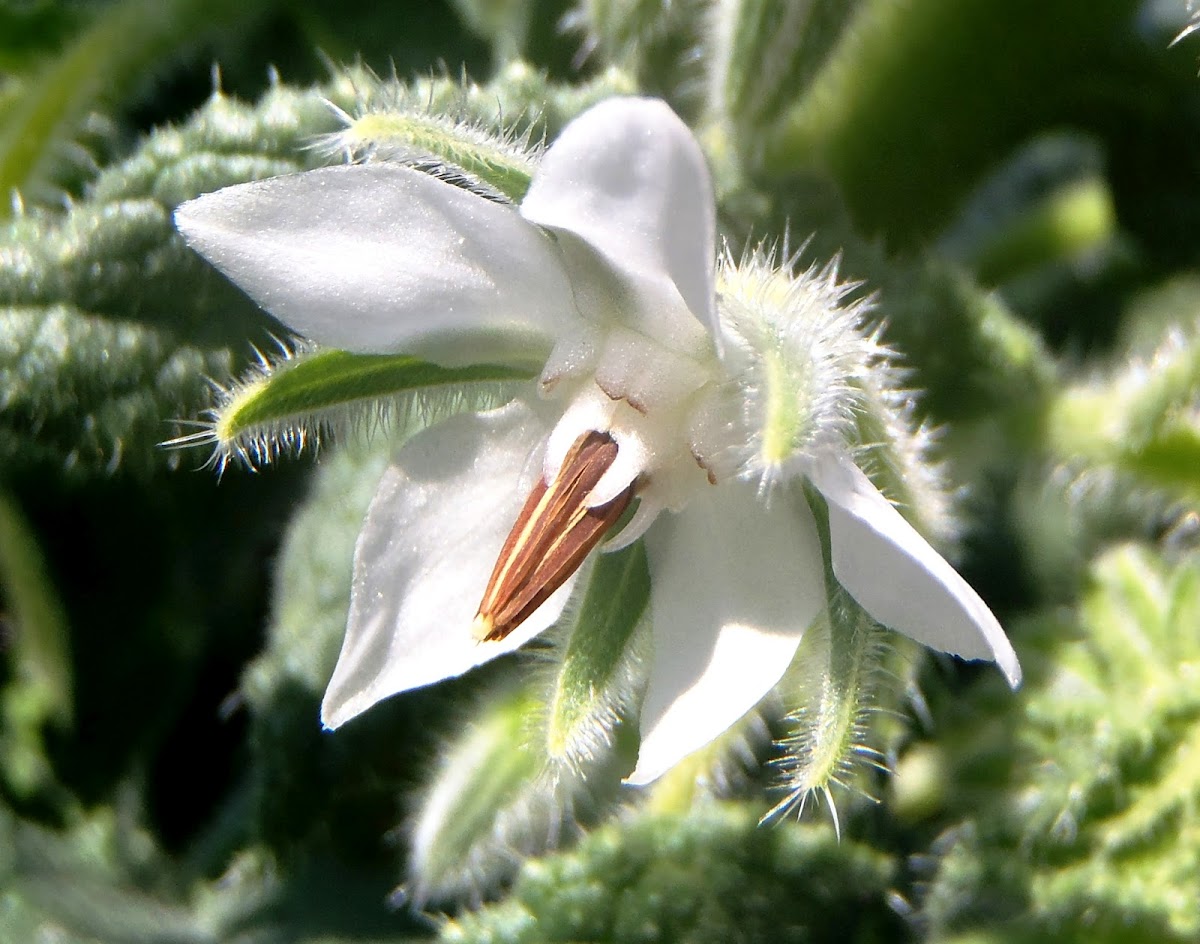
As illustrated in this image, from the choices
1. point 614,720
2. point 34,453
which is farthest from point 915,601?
point 34,453

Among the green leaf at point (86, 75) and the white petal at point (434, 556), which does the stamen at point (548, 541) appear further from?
the green leaf at point (86, 75)

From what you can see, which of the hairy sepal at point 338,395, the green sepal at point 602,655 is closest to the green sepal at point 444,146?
the hairy sepal at point 338,395

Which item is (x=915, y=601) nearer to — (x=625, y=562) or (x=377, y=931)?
(x=625, y=562)

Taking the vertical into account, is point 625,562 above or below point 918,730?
above

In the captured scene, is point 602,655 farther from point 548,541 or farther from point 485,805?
point 485,805

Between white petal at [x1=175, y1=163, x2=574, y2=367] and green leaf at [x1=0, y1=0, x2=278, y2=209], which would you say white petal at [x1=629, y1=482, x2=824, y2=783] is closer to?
white petal at [x1=175, y1=163, x2=574, y2=367]

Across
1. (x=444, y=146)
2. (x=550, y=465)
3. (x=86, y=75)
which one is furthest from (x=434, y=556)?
(x=86, y=75)
